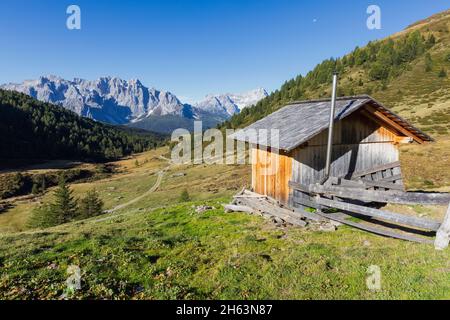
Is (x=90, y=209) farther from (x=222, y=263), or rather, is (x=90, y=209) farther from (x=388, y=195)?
(x=388, y=195)

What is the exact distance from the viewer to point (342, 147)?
17.8m

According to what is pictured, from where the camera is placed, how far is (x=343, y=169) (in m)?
18.0

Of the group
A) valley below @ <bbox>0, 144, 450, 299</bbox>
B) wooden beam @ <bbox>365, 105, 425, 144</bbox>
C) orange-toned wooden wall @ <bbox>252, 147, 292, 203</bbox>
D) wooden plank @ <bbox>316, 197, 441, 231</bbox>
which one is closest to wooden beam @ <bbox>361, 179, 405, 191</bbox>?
valley below @ <bbox>0, 144, 450, 299</bbox>

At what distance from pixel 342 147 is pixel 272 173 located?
4.63 metres

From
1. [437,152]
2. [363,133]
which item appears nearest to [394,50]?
[437,152]

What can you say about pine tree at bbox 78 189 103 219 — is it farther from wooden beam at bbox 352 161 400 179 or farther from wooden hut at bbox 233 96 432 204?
wooden beam at bbox 352 161 400 179

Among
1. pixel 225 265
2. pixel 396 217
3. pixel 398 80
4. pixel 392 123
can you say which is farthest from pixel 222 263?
pixel 398 80

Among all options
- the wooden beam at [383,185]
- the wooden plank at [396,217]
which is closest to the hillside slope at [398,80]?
the wooden beam at [383,185]

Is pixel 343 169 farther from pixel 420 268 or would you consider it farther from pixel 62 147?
pixel 62 147

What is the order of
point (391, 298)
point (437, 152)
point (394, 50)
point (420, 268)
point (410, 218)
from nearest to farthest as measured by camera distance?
point (391, 298) → point (420, 268) → point (410, 218) → point (437, 152) → point (394, 50)

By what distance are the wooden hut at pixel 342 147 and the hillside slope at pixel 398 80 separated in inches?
1404

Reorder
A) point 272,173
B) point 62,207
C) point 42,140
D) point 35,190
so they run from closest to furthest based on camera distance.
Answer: point 272,173
point 62,207
point 35,190
point 42,140

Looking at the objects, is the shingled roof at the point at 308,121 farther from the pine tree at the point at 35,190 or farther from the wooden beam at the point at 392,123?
the pine tree at the point at 35,190

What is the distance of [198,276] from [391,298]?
6.00 meters
